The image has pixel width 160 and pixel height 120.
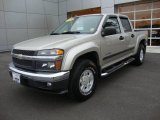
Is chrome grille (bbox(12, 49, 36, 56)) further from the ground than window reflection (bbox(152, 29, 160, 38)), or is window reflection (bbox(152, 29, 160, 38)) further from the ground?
window reflection (bbox(152, 29, 160, 38))

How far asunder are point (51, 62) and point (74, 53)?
0.48 m

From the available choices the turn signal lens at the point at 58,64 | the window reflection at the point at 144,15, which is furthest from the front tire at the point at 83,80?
the window reflection at the point at 144,15

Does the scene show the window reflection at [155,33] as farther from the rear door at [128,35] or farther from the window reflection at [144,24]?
the rear door at [128,35]

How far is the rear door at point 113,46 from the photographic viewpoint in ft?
14.5

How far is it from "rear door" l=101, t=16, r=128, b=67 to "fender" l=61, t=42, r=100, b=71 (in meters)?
0.53

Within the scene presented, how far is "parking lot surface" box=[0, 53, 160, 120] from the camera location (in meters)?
3.28

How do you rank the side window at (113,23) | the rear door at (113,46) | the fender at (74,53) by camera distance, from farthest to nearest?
1. the side window at (113,23)
2. the rear door at (113,46)
3. the fender at (74,53)

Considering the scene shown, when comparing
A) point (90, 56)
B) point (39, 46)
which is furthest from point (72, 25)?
point (39, 46)

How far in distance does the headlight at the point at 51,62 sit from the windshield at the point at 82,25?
127 cm

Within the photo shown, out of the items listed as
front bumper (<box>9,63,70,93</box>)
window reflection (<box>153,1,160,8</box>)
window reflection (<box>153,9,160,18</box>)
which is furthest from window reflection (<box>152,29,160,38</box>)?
front bumper (<box>9,63,70,93</box>)

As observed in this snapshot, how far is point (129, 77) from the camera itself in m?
5.47

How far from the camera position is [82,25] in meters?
4.74

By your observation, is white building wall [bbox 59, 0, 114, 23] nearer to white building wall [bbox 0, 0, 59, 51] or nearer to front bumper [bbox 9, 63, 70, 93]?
white building wall [bbox 0, 0, 59, 51]

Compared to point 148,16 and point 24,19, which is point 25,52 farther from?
point 24,19
